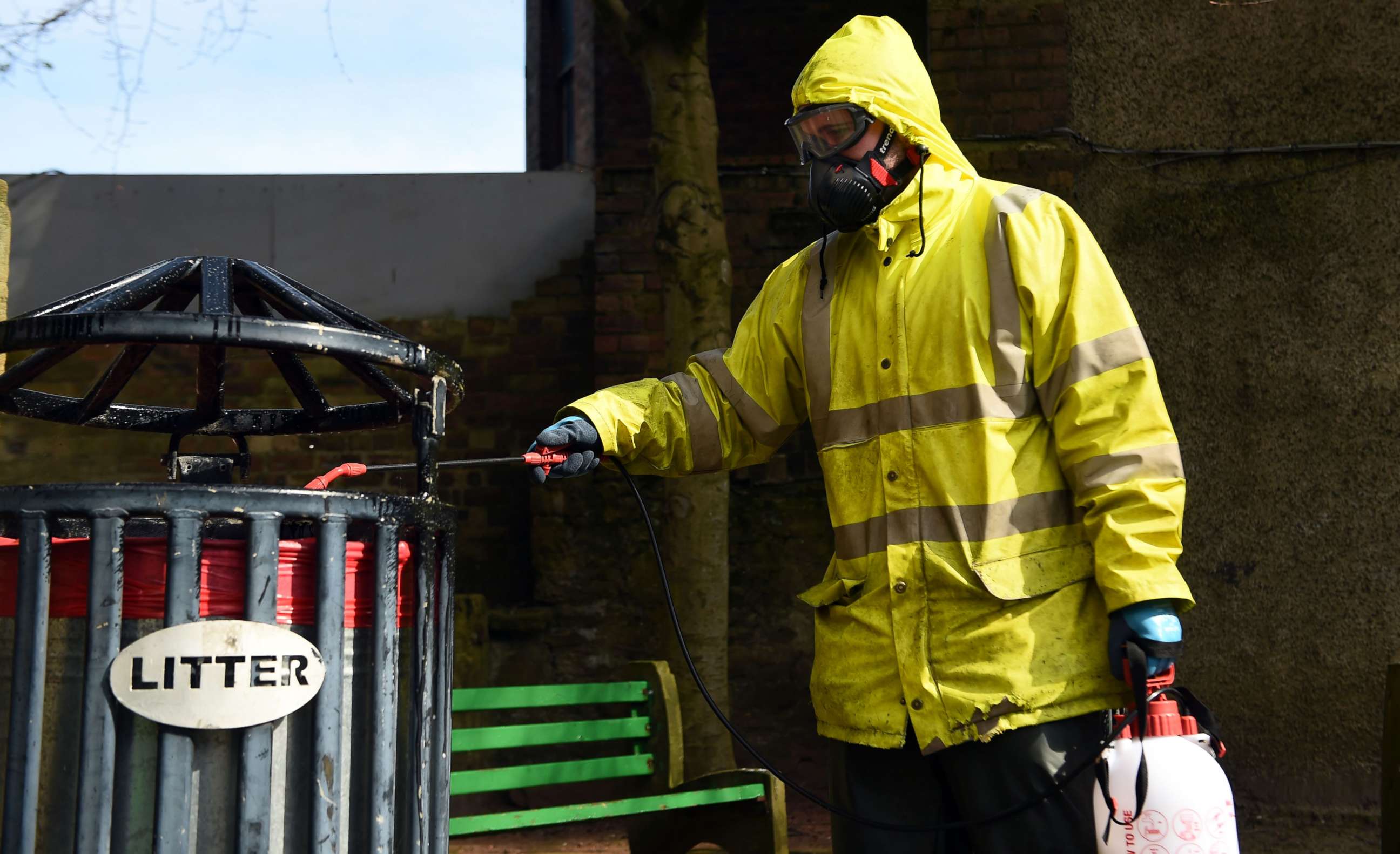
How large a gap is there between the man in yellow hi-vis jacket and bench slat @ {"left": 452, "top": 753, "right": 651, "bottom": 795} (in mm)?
1292

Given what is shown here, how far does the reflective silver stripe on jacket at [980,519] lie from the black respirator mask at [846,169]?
65cm

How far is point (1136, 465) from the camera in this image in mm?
2322

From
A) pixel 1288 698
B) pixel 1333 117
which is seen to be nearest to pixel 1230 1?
pixel 1333 117

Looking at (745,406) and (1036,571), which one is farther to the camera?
(745,406)

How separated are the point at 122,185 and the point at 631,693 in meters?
4.58

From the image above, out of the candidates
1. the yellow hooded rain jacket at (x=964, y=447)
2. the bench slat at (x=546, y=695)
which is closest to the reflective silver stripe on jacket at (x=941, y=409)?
the yellow hooded rain jacket at (x=964, y=447)

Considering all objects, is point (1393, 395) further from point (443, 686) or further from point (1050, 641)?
point (443, 686)

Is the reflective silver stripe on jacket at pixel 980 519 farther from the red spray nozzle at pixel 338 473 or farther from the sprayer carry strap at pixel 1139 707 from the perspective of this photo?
A: the red spray nozzle at pixel 338 473

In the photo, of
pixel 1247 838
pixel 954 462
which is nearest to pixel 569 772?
pixel 954 462

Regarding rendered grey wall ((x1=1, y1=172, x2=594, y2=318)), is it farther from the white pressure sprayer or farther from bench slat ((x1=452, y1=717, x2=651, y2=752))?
the white pressure sprayer

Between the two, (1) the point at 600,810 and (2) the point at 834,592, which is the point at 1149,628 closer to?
(2) the point at 834,592

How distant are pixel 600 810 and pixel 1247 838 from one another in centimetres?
293

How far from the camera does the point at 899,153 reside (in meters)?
2.76

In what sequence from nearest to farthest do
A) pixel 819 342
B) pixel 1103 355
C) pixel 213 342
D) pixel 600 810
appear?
pixel 213 342 < pixel 1103 355 < pixel 819 342 < pixel 600 810
